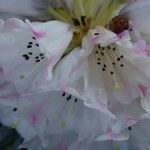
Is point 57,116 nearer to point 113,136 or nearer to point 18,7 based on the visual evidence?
point 113,136

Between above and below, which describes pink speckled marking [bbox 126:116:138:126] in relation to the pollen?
below

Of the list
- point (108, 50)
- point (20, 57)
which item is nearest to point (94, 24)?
point (108, 50)

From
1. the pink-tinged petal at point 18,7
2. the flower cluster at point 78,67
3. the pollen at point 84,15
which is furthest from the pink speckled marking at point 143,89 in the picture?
the pink-tinged petal at point 18,7

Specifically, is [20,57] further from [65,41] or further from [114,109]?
[114,109]

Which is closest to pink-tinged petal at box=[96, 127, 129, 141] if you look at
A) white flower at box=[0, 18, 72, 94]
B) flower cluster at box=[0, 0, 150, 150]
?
flower cluster at box=[0, 0, 150, 150]

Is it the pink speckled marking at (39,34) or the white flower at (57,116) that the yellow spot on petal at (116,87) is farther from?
the pink speckled marking at (39,34)

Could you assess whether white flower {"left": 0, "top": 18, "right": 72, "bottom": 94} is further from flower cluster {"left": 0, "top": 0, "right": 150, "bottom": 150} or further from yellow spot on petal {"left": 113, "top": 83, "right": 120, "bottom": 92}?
yellow spot on petal {"left": 113, "top": 83, "right": 120, "bottom": 92}

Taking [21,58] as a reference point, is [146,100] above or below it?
below

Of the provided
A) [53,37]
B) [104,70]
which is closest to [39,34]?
[53,37]

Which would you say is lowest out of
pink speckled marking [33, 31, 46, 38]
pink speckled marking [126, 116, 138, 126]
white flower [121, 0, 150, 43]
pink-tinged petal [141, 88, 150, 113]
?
pink speckled marking [126, 116, 138, 126]
